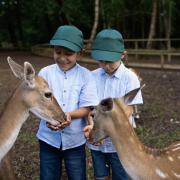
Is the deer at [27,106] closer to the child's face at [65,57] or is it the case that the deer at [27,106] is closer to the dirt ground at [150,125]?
the child's face at [65,57]

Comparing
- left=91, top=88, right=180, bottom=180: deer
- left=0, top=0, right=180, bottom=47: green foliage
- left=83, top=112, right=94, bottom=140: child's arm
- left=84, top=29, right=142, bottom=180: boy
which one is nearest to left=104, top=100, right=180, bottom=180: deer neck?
left=91, top=88, right=180, bottom=180: deer

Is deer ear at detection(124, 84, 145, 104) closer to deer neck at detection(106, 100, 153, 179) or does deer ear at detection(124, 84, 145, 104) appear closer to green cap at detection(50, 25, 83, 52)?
deer neck at detection(106, 100, 153, 179)

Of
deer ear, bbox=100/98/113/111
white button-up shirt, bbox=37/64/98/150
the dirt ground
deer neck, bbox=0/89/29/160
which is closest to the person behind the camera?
deer ear, bbox=100/98/113/111

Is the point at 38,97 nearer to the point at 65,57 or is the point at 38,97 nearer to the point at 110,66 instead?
the point at 65,57

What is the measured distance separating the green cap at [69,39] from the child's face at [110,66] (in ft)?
0.75

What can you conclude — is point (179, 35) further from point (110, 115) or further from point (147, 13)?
point (110, 115)

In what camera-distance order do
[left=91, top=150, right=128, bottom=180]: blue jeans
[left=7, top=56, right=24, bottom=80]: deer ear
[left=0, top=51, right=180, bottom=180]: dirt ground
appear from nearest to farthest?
[left=7, top=56, right=24, bottom=80]: deer ear → [left=91, top=150, right=128, bottom=180]: blue jeans → [left=0, top=51, right=180, bottom=180]: dirt ground

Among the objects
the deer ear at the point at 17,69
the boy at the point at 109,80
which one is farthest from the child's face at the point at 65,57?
the deer ear at the point at 17,69

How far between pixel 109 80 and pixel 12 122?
2.77 feet

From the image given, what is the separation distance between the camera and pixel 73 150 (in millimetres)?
3846

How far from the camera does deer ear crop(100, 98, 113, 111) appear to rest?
336 cm

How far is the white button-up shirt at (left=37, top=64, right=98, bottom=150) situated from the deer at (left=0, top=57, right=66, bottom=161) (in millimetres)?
147

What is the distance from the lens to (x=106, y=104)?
3.40 metres

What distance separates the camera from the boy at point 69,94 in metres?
3.73
